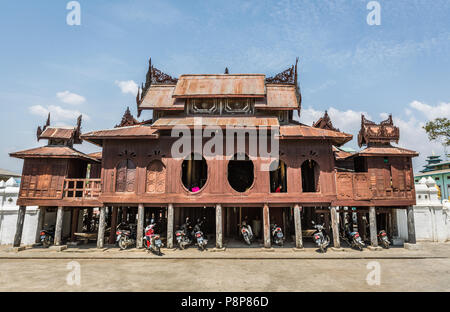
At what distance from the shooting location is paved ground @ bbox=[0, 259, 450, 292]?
7664mm

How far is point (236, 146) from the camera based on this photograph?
1393 cm

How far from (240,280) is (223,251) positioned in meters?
4.60

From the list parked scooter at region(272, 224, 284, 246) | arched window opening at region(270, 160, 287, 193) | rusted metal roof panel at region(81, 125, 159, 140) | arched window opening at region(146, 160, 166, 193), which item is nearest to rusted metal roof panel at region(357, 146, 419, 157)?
arched window opening at region(270, 160, 287, 193)

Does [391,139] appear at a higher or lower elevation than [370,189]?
higher

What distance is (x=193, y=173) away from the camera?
699 inches

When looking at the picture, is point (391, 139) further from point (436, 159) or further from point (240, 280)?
point (436, 159)

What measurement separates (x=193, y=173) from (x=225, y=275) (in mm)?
9547

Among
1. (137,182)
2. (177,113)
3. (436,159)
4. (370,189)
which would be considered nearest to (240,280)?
(137,182)

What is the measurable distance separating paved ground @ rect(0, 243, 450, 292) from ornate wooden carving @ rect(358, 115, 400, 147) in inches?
233

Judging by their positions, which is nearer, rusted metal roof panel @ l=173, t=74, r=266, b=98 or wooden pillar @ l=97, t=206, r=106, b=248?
wooden pillar @ l=97, t=206, r=106, b=248

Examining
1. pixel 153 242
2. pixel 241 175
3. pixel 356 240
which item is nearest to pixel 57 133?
pixel 153 242

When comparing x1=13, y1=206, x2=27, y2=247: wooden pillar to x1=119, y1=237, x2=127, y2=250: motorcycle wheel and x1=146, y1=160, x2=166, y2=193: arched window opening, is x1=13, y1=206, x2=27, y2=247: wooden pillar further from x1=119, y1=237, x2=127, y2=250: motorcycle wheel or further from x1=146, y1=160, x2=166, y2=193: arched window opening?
x1=146, y1=160, x2=166, y2=193: arched window opening

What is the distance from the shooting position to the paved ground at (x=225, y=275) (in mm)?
7664

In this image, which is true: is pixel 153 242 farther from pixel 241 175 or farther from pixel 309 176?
pixel 309 176
